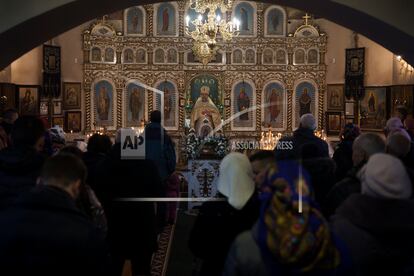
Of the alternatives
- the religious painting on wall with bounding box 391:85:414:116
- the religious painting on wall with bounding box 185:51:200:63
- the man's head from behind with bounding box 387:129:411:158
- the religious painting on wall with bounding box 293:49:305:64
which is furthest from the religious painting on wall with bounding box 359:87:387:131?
the man's head from behind with bounding box 387:129:411:158

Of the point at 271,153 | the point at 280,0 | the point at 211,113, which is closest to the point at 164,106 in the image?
the point at 211,113

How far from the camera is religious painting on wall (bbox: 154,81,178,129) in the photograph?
17328 millimetres

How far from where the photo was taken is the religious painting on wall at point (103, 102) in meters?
17.0

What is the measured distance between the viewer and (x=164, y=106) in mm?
17375

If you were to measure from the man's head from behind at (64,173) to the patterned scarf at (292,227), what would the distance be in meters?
0.86

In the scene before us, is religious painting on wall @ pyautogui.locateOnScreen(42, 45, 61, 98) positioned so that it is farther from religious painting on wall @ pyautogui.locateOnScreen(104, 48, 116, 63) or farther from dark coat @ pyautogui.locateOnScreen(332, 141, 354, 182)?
dark coat @ pyautogui.locateOnScreen(332, 141, 354, 182)

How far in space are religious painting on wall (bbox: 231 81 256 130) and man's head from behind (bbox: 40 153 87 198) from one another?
14.5m

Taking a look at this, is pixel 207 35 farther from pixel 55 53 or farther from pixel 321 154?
pixel 321 154

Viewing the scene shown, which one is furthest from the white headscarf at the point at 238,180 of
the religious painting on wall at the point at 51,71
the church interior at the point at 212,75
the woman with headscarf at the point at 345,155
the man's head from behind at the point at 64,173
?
the religious painting on wall at the point at 51,71

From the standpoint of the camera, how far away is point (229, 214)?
3.38 m

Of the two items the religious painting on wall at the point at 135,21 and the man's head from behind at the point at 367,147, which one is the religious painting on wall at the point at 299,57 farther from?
the man's head from behind at the point at 367,147

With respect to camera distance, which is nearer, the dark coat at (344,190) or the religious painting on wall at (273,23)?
the dark coat at (344,190)

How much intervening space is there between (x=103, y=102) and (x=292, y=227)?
48.9ft

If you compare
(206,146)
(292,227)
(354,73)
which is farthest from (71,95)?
(292,227)
